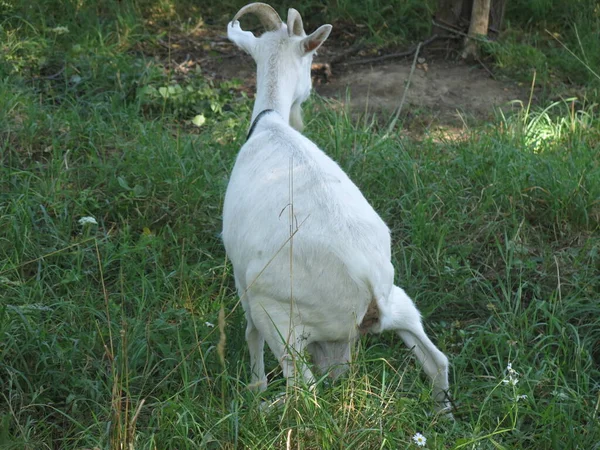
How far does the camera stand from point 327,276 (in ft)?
10.8

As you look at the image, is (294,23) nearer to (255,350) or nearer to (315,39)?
(315,39)

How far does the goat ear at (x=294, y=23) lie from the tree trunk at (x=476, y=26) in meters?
3.17

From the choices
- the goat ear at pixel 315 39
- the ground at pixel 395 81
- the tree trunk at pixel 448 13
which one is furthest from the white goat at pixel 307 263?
the tree trunk at pixel 448 13

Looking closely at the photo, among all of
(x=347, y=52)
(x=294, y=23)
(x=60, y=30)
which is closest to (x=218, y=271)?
(x=294, y=23)

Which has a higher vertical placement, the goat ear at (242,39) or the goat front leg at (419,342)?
the goat ear at (242,39)

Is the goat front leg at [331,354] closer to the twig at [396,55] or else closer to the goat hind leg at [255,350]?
the goat hind leg at [255,350]

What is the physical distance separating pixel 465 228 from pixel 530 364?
1174 mm

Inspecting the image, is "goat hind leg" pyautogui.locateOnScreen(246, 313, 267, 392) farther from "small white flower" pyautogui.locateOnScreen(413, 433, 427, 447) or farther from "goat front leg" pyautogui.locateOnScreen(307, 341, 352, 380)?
"small white flower" pyautogui.locateOnScreen(413, 433, 427, 447)

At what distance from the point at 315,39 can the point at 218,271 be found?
137 centimetres

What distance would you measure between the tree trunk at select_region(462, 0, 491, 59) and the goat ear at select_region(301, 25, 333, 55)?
10.5ft

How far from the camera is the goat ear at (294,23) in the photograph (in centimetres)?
446

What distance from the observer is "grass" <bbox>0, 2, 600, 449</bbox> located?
3.20 metres

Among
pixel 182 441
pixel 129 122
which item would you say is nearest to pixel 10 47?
pixel 129 122

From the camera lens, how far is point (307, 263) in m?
3.31
